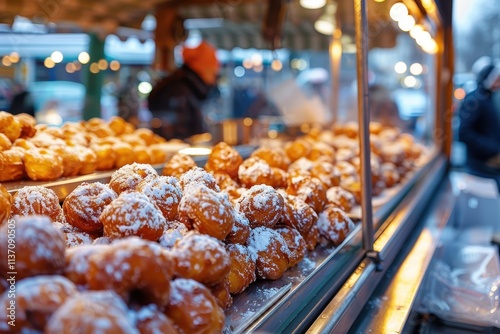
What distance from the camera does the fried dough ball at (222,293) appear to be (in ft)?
4.15

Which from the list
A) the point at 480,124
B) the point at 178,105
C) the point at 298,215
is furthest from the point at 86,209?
the point at 480,124

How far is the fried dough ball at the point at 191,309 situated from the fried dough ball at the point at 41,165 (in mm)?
1130

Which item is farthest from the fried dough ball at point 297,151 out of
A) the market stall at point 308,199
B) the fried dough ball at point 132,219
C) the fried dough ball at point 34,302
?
the fried dough ball at point 34,302

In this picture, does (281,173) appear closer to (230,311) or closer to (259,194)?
(259,194)

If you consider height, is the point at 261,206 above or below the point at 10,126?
below

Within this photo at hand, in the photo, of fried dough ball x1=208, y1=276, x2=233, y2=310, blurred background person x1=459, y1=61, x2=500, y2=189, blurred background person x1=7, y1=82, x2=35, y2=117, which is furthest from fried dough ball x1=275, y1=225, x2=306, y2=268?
blurred background person x1=7, y1=82, x2=35, y2=117

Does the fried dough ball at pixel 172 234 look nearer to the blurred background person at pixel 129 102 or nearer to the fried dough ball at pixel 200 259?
the fried dough ball at pixel 200 259

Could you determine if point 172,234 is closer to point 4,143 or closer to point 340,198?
point 4,143

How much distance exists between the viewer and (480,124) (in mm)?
6289

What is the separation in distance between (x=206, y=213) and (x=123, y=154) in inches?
48.6

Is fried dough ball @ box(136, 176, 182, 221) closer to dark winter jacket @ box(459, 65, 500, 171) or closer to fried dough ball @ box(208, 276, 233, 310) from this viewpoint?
fried dough ball @ box(208, 276, 233, 310)

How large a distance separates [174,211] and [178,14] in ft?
18.5

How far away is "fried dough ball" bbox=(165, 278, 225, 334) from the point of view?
1011 mm

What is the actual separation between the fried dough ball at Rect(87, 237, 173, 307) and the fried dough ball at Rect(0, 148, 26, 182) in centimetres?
112
